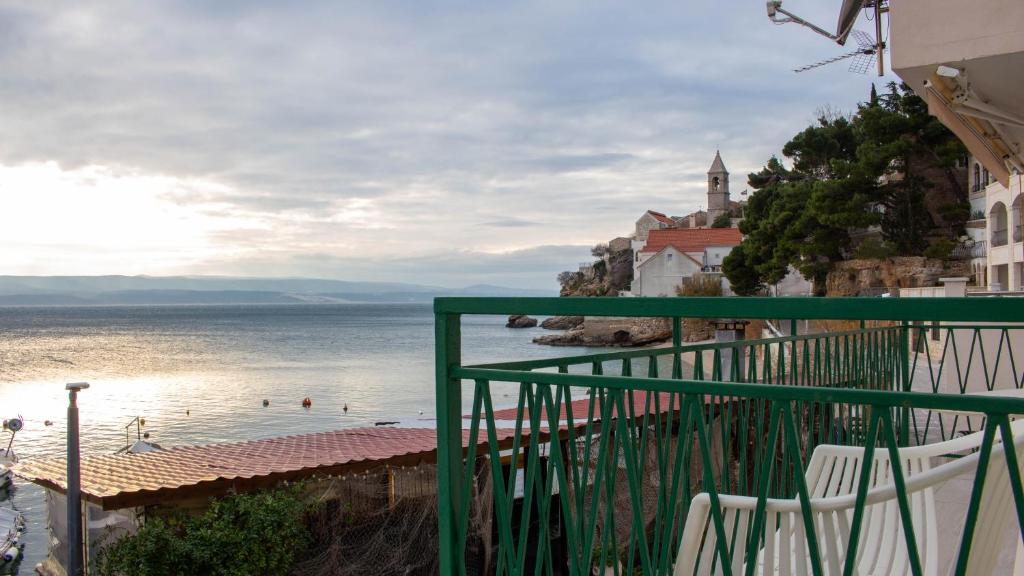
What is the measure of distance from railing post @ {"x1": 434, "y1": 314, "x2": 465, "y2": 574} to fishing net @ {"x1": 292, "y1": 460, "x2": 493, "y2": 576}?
5911mm

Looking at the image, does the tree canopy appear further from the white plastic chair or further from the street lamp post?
the white plastic chair

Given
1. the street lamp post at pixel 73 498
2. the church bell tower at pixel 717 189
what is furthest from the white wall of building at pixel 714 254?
the street lamp post at pixel 73 498

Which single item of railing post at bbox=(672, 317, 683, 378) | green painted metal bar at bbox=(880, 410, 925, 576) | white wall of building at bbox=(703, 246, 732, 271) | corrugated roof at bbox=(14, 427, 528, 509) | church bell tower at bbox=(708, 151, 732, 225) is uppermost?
church bell tower at bbox=(708, 151, 732, 225)

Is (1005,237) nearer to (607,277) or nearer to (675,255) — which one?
(675,255)

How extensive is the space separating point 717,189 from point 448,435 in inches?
2881

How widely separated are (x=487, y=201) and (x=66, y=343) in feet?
149

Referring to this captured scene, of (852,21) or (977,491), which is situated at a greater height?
(852,21)

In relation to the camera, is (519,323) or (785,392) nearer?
(785,392)

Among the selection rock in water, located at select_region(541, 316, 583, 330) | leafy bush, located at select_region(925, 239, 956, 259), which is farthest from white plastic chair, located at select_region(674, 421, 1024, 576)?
rock in water, located at select_region(541, 316, 583, 330)

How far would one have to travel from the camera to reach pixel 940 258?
26.5 metres

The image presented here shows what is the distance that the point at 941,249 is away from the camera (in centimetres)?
2592

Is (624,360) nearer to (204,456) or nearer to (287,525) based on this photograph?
(287,525)

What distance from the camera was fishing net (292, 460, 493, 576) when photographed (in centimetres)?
763

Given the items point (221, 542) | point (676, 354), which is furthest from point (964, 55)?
point (221, 542)
